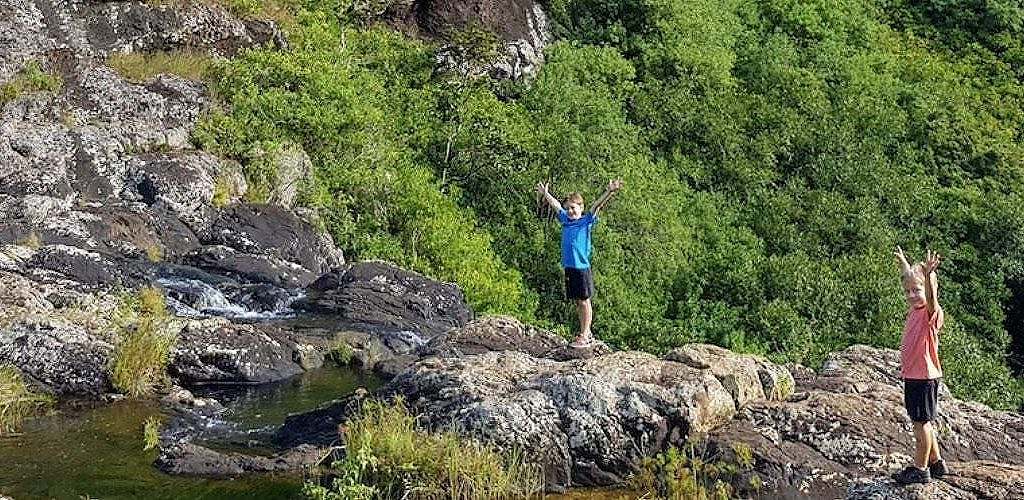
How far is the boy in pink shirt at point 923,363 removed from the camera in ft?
25.5

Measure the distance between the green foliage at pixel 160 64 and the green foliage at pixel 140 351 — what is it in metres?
15.2

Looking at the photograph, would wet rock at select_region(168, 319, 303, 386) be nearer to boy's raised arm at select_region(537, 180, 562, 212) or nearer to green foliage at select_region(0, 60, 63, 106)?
boy's raised arm at select_region(537, 180, 562, 212)

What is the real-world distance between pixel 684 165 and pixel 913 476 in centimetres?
2738

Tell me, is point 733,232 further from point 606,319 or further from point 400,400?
point 400,400

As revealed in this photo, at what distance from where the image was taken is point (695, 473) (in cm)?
803

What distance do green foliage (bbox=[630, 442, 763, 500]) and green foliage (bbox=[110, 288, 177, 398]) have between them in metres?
7.10

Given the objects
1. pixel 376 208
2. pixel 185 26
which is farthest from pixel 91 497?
pixel 185 26

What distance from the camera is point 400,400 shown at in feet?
30.2

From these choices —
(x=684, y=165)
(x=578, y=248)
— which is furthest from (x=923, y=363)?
(x=684, y=165)

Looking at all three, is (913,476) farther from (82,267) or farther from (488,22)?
(488,22)

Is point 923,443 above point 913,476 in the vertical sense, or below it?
above

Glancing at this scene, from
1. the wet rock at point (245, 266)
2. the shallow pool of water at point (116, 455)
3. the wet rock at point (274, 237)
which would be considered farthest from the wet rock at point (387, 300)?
the shallow pool of water at point (116, 455)

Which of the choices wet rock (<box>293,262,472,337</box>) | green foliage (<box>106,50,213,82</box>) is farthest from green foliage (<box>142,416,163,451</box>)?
green foliage (<box>106,50,213,82</box>)

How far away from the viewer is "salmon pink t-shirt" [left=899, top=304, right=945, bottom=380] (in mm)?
7941
